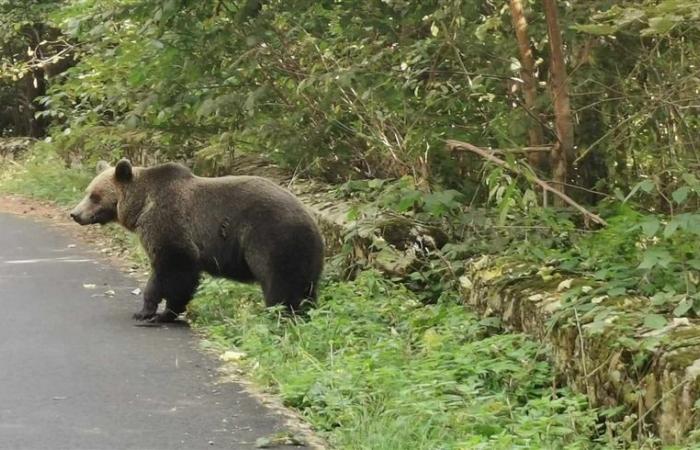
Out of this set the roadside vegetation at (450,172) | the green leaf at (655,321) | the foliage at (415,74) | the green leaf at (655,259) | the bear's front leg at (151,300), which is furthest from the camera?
the bear's front leg at (151,300)

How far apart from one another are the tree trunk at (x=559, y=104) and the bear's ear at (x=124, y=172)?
3.77 meters

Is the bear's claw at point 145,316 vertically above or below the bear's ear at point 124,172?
below

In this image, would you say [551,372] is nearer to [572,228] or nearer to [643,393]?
[643,393]

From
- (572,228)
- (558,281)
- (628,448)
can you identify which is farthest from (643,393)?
(572,228)

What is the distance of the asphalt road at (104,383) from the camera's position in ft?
19.9

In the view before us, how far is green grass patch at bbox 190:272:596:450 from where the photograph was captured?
571 centimetres

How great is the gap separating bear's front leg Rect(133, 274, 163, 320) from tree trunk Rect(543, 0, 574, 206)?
11.1 ft

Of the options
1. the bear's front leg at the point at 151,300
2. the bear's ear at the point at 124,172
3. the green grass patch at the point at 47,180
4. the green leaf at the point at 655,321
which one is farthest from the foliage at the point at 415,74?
the green grass patch at the point at 47,180

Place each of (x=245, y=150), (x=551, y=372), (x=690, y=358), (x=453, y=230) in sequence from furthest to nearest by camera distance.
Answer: (x=245, y=150) < (x=453, y=230) < (x=551, y=372) < (x=690, y=358)

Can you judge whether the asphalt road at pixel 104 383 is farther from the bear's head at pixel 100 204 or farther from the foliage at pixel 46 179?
the foliage at pixel 46 179

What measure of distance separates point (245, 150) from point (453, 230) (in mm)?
4742

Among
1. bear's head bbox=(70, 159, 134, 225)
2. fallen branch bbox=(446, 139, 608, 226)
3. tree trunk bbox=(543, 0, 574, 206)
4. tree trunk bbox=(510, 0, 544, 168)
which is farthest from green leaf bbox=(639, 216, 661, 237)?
bear's head bbox=(70, 159, 134, 225)

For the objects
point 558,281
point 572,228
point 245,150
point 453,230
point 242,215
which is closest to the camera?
point 558,281

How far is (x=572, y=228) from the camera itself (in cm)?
812
